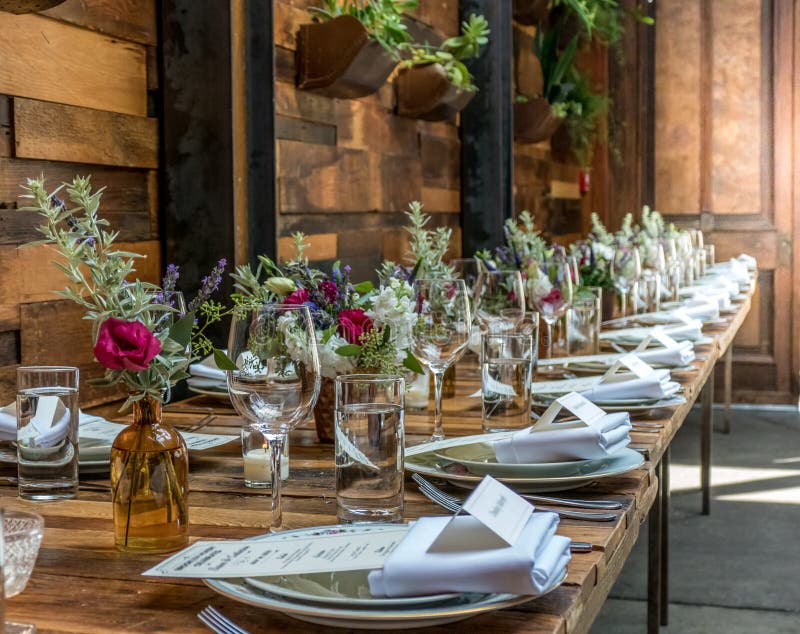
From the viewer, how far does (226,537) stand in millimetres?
1134

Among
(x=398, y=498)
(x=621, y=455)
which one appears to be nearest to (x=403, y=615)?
(x=398, y=498)

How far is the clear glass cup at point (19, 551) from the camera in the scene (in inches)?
33.5

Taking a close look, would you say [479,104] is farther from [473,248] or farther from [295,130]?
[295,130]

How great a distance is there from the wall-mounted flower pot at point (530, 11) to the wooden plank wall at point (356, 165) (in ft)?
2.13

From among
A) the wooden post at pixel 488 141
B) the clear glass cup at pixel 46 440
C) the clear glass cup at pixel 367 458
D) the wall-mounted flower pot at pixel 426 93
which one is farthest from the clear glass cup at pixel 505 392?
the wooden post at pixel 488 141

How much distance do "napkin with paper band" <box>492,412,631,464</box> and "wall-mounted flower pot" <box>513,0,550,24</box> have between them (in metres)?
4.27

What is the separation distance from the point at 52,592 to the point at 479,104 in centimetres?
385

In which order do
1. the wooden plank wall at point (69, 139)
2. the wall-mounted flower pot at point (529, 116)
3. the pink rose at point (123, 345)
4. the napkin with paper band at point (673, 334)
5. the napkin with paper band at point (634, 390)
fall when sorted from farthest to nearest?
the wall-mounted flower pot at point (529, 116) < the napkin with paper band at point (673, 334) < the wooden plank wall at point (69, 139) < the napkin with paper band at point (634, 390) < the pink rose at point (123, 345)

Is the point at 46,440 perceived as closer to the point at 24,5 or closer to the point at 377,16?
the point at 24,5

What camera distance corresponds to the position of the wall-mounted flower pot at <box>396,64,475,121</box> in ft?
13.0

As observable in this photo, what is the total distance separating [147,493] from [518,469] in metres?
0.45

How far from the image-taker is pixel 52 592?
975mm

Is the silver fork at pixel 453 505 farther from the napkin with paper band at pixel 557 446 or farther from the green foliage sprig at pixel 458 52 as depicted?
the green foliage sprig at pixel 458 52

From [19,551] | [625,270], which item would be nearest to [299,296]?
[19,551]
